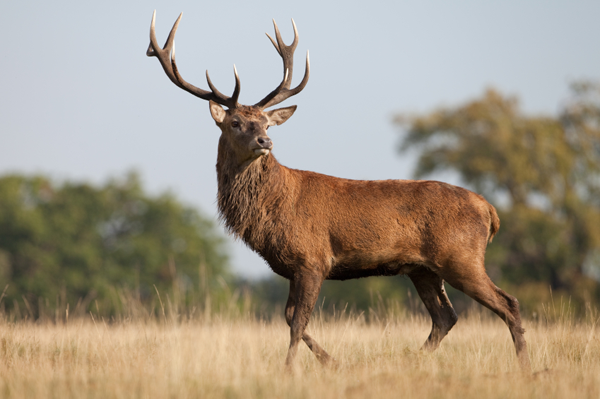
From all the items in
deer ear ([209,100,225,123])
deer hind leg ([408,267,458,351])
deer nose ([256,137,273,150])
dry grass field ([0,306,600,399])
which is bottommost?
dry grass field ([0,306,600,399])

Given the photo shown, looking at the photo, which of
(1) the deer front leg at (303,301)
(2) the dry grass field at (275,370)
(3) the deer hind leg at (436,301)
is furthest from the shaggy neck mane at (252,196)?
(3) the deer hind leg at (436,301)

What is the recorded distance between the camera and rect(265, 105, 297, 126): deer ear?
285 inches

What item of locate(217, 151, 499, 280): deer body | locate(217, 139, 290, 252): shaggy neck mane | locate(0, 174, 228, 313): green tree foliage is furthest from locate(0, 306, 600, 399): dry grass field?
locate(0, 174, 228, 313): green tree foliage

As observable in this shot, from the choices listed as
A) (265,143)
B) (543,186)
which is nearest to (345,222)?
(265,143)

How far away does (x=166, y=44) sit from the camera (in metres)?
7.46

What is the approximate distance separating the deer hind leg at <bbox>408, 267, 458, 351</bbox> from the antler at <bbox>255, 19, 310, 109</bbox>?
2.43m

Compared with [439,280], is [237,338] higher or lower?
lower

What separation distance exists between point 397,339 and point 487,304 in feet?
5.44

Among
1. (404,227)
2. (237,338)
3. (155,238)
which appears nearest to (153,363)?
(237,338)

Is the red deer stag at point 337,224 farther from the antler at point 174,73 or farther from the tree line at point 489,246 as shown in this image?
the tree line at point 489,246

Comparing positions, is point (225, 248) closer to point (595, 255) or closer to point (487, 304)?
point (595, 255)

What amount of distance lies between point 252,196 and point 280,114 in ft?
3.86

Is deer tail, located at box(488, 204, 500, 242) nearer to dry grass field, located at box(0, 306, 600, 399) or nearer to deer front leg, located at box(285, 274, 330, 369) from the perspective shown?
dry grass field, located at box(0, 306, 600, 399)

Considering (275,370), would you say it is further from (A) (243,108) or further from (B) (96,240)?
(B) (96,240)
